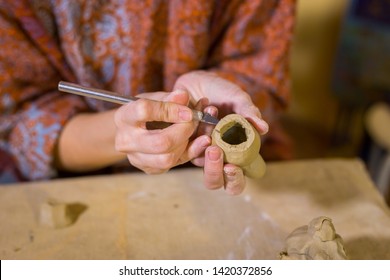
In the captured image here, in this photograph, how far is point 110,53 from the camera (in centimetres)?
83

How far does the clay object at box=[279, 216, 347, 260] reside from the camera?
1.87ft

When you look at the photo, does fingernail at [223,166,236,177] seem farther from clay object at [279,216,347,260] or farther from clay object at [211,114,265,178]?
clay object at [279,216,347,260]

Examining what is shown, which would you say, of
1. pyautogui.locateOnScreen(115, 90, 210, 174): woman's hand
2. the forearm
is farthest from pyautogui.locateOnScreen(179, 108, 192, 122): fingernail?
the forearm

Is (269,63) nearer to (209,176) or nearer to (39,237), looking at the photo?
(209,176)

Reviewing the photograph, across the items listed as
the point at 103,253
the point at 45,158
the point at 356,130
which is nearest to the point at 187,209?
the point at 103,253

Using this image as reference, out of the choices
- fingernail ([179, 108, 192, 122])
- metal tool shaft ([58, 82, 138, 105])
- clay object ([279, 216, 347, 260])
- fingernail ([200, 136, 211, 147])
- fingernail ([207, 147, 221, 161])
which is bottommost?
clay object ([279, 216, 347, 260])

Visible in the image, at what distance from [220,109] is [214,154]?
121 mm

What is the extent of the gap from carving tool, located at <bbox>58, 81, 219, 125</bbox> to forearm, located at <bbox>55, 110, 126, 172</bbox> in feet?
0.50

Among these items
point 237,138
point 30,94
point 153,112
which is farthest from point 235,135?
point 30,94

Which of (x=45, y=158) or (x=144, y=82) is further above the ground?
(x=144, y=82)

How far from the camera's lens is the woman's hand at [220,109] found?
583 mm

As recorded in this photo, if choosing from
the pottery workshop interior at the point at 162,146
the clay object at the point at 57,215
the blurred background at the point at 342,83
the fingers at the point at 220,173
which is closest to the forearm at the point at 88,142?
the pottery workshop interior at the point at 162,146
